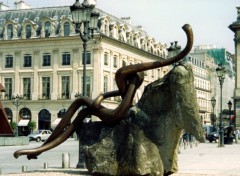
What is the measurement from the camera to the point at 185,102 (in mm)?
12172

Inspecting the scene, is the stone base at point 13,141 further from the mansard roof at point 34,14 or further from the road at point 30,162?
the mansard roof at point 34,14

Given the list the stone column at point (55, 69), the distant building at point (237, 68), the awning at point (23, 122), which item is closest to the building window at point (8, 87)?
the awning at point (23, 122)

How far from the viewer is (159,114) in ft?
42.1

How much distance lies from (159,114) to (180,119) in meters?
0.72

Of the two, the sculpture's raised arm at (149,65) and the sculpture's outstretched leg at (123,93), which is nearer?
the sculpture's raised arm at (149,65)

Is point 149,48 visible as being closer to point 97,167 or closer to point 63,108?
point 63,108

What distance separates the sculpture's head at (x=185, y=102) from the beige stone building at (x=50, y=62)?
49.8 metres

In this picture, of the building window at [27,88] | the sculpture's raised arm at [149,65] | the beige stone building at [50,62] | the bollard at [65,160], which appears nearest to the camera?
the sculpture's raised arm at [149,65]

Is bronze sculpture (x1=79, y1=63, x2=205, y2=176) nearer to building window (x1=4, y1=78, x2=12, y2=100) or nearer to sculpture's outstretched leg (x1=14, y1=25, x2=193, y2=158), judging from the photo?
sculpture's outstretched leg (x1=14, y1=25, x2=193, y2=158)

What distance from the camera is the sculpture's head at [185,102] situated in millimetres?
12148

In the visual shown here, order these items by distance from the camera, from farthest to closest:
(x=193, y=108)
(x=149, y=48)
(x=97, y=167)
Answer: (x=149, y=48) → (x=97, y=167) → (x=193, y=108)

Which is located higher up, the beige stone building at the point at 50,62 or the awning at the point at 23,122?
the beige stone building at the point at 50,62

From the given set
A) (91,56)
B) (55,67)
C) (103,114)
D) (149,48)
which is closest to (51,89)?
(55,67)

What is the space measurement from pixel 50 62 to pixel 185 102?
54.4m
